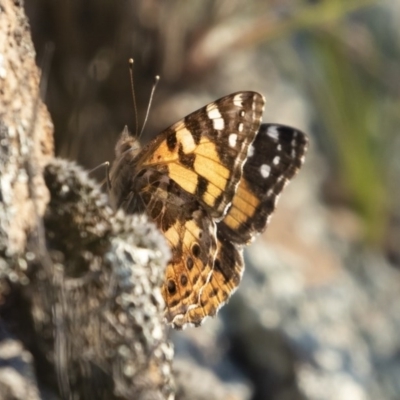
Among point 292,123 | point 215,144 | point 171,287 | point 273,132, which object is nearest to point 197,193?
point 215,144

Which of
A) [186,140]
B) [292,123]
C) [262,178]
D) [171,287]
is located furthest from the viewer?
[292,123]

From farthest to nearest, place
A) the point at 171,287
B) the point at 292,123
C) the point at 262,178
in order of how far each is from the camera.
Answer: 1. the point at 292,123
2. the point at 262,178
3. the point at 171,287

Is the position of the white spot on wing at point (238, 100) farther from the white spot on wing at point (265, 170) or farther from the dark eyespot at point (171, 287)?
the dark eyespot at point (171, 287)

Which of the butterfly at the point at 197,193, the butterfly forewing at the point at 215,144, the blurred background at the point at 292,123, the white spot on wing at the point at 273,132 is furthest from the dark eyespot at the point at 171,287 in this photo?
the white spot on wing at the point at 273,132

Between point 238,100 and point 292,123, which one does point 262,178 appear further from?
point 292,123

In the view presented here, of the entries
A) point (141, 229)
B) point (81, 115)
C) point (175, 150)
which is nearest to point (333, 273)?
point (81, 115)

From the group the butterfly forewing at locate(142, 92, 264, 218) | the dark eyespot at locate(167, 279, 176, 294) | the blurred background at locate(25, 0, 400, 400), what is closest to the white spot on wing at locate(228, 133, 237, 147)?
the butterfly forewing at locate(142, 92, 264, 218)

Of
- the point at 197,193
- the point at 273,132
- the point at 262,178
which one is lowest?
the point at 197,193

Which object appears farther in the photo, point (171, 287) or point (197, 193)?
point (197, 193)
